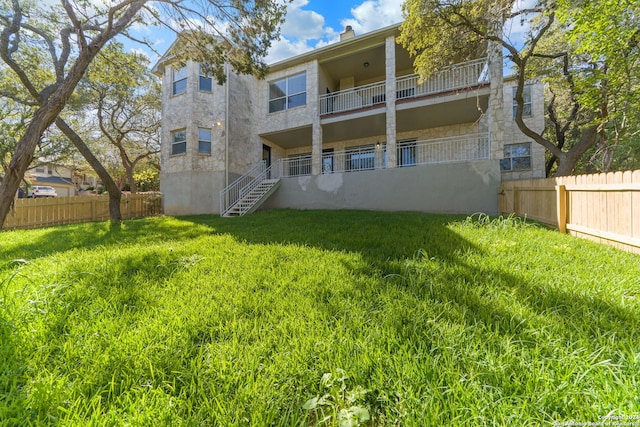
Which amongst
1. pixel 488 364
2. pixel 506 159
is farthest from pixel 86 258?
pixel 506 159

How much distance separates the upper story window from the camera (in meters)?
11.5

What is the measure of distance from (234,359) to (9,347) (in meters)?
1.37

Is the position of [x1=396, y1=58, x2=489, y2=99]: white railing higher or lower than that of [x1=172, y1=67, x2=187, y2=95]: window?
lower

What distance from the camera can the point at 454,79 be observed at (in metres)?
9.11

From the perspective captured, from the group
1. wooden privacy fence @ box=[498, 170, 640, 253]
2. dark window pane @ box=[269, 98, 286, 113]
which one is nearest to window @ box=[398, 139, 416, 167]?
wooden privacy fence @ box=[498, 170, 640, 253]

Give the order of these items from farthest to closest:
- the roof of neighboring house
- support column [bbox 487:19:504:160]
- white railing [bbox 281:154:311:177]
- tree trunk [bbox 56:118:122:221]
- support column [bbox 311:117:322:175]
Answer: the roof of neighboring house → white railing [bbox 281:154:311:177] → support column [bbox 311:117:322:175] → tree trunk [bbox 56:118:122:221] → support column [bbox 487:19:504:160]

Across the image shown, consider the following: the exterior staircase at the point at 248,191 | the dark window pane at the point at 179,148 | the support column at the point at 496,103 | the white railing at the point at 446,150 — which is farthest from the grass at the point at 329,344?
the dark window pane at the point at 179,148

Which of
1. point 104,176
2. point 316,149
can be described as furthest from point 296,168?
point 104,176

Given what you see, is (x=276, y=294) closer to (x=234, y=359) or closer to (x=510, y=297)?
(x=234, y=359)

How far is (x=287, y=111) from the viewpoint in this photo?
1162 cm

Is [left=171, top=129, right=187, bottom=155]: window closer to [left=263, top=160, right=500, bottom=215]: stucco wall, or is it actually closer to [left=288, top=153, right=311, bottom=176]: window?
[left=263, top=160, right=500, bottom=215]: stucco wall

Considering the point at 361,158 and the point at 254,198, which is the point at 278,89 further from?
the point at 254,198

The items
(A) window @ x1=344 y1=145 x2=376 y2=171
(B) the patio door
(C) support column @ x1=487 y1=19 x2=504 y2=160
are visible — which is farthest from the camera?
(B) the patio door

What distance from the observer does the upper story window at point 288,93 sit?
11.5 m
